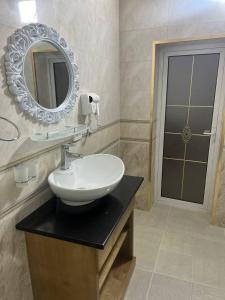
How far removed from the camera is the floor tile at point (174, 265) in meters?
1.93

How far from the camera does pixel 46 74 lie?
1347 mm

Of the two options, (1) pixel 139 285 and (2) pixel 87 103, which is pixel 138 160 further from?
(1) pixel 139 285

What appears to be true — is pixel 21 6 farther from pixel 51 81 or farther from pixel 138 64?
pixel 138 64

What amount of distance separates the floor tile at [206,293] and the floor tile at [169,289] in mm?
44

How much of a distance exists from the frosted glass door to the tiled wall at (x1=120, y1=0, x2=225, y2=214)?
32cm

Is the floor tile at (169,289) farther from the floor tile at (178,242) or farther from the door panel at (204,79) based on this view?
the door panel at (204,79)

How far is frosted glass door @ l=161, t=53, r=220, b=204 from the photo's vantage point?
2.42m

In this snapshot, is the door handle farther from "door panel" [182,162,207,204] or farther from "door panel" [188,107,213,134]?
"door panel" [182,162,207,204]

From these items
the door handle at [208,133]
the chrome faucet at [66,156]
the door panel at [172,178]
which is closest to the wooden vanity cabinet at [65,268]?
the chrome faucet at [66,156]

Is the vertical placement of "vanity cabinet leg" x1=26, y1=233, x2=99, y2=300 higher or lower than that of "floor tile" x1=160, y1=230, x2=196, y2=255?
higher

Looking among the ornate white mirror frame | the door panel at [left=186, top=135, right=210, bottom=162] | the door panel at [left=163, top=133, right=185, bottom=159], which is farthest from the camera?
the door panel at [left=163, top=133, right=185, bottom=159]

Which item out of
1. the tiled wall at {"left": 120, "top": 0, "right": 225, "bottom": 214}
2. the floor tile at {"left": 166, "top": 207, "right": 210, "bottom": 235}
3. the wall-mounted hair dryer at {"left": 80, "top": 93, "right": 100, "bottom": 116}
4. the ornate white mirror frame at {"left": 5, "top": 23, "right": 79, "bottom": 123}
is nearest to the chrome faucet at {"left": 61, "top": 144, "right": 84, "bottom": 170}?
the ornate white mirror frame at {"left": 5, "top": 23, "right": 79, "bottom": 123}

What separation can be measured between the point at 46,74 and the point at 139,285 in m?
1.76

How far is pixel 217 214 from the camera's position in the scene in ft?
8.21
